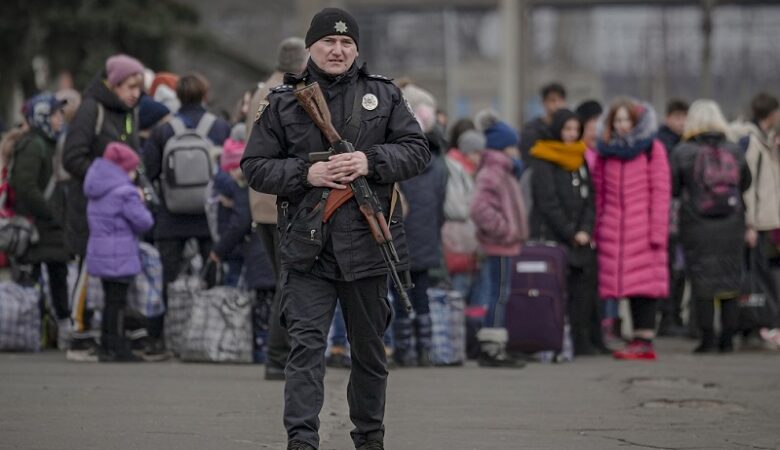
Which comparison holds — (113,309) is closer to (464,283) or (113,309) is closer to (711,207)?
(464,283)

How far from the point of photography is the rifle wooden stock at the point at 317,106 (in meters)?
7.90

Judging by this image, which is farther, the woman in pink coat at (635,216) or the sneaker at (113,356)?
the woman in pink coat at (635,216)

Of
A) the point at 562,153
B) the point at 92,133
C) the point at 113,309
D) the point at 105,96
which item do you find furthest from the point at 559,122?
the point at 113,309

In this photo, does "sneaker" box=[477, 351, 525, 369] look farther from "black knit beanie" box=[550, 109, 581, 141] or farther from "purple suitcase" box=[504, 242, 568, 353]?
"black knit beanie" box=[550, 109, 581, 141]

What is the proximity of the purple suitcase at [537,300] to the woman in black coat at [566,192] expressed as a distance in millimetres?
283

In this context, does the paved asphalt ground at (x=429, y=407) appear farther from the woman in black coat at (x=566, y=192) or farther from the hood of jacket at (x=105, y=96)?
the hood of jacket at (x=105, y=96)

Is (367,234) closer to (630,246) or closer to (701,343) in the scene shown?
(630,246)

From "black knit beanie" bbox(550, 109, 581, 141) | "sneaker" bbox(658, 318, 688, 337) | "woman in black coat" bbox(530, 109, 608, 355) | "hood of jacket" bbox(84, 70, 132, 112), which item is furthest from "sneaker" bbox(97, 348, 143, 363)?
"sneaker" bbox(658, 318, 688, 337)

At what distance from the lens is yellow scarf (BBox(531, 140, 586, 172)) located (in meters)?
13.8

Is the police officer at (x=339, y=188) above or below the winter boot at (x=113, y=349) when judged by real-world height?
above

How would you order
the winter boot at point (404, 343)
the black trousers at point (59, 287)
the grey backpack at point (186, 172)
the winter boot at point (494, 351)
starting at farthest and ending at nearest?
the black trousers at point (59, 287)
the grey backpack at point (186, 172)
the winter boot at point (494, 351)
the winter boot at point (404, 343)

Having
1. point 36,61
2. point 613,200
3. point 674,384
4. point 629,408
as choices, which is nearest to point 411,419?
point 629,408

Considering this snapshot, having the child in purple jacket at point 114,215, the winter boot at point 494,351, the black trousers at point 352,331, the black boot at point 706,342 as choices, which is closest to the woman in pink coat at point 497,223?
the winter boot at point 494,351

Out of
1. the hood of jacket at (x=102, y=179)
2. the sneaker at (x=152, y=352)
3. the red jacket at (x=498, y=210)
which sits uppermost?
the hood of jacket at (x=102, y=179)
